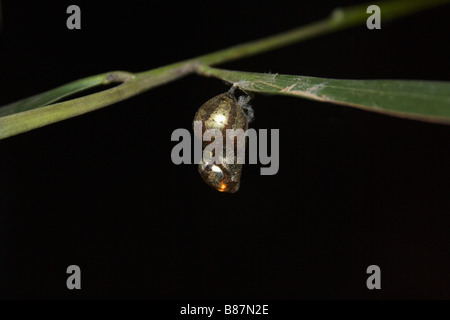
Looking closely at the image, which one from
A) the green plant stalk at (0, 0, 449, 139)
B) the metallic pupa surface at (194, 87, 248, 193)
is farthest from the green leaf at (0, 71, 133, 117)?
the metallic pupa surface at (194, 87, 248, 193)

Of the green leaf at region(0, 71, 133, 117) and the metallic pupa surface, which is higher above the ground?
the green leaf at region(0, 71, 133, 117)

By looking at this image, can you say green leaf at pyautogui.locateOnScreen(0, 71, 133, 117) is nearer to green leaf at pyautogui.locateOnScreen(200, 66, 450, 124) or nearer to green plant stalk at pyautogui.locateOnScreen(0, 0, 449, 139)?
green plant stalk at pyautogui.locateOnScreen(0, 0, 449, 139)

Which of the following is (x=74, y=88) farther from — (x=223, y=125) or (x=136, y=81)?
(x=223, y=125)

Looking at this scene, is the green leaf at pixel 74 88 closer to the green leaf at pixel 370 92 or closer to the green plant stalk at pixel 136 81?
the green plant stalk at pixel 136 81

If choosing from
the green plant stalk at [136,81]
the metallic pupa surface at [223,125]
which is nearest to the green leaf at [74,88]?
the green plant stalk at [136,81]

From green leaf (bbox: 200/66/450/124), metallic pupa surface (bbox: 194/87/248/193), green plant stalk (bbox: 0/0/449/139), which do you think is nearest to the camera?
green leaf (bbox: 200/66/450/124)

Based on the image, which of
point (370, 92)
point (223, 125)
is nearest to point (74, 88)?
point (223, 125)
